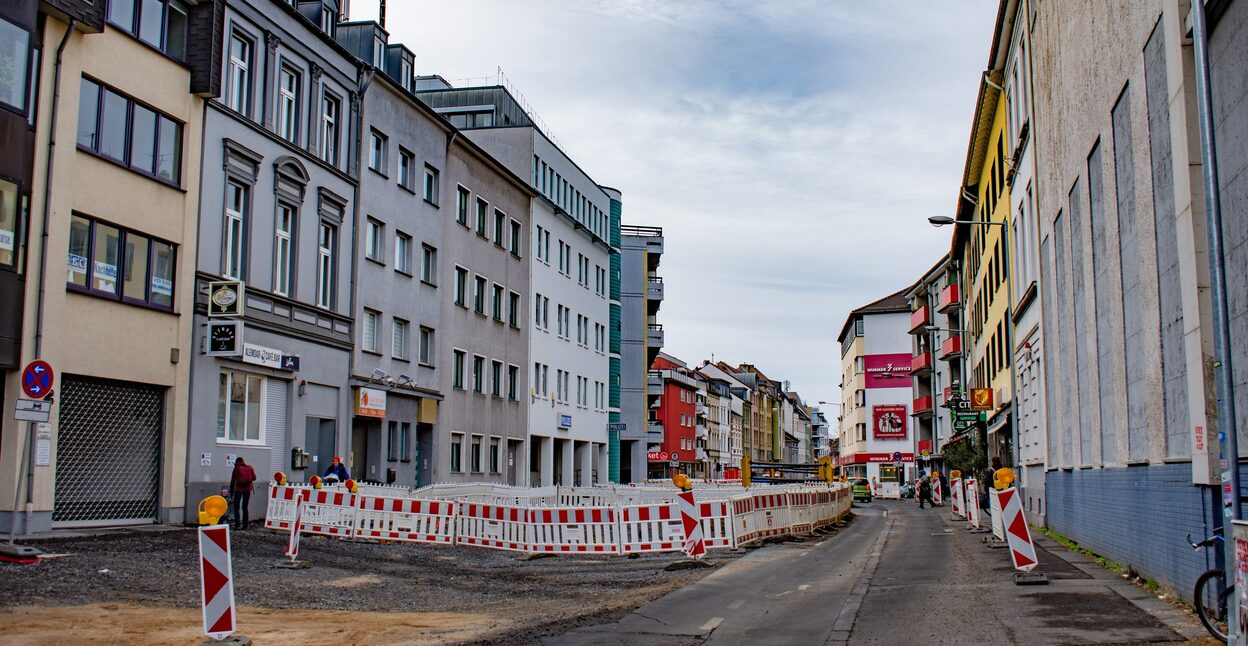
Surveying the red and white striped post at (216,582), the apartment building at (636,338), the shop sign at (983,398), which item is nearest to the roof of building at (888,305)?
the apartment building at (636,338)

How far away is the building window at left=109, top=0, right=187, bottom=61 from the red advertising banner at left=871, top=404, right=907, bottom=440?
93738 millimetres

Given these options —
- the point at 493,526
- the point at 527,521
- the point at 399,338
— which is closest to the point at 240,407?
the point at 493,526

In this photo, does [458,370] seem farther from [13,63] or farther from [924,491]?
[924,491]

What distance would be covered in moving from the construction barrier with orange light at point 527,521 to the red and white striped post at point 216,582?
363 inches

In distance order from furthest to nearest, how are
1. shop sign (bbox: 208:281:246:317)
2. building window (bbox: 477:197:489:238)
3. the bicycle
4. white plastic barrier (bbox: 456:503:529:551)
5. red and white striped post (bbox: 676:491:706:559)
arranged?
building window (bbox: 477:197:489:238), shop sign (bbox: 208:281:246:317), white plastic barrier (bbox: 456:503:529:551), red and white striped post (bbox: 676:491:706:559), the bicycle

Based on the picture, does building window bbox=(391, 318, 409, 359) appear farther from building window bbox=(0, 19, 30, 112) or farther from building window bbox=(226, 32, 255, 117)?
building window bbox=(0, 19, 30, 112)

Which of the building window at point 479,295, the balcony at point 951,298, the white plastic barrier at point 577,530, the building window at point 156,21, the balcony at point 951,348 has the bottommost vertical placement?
the white plastic barrier at point 577,530

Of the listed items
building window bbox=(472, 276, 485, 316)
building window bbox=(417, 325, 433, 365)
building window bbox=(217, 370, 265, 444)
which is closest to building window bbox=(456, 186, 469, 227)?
building window bbox=(472, 276, 485, 316)

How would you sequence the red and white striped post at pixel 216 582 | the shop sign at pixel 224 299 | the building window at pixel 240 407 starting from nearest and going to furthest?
the red and white striped post at pixel 216 582 → the shop sign at pixel 224 299 → the building window at pixel 240 407

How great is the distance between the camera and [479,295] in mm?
44344

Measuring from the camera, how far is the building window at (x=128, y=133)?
2203 centimetres

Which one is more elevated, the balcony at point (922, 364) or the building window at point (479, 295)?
the balcony at point (922, 364)

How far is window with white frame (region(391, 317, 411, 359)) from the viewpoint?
36375 mm

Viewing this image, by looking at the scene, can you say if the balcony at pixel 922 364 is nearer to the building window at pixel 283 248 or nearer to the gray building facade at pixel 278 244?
the gray building facade at pixel 278 244
